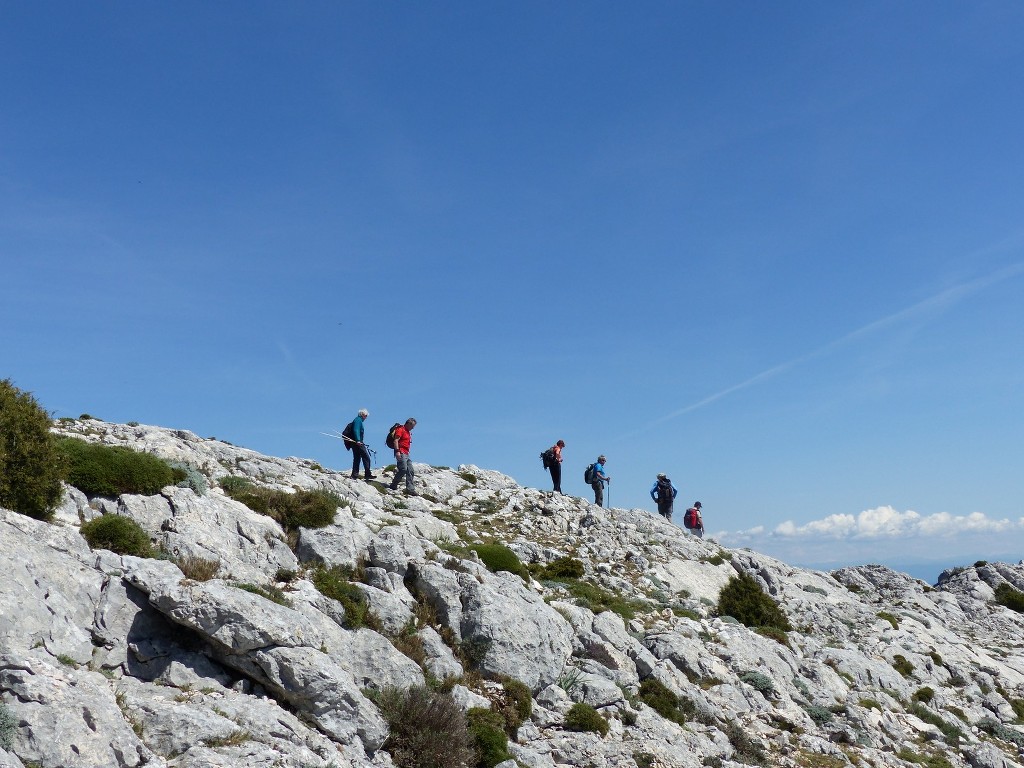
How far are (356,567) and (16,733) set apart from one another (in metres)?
10.3

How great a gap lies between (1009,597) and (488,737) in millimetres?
48051

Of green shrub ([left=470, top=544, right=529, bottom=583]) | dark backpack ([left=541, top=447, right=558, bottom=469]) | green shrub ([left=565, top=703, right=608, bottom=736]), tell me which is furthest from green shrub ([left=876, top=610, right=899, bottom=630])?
green shrub ([left=565, top=703, right=608, bottom=736])

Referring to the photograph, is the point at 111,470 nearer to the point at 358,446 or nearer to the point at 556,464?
the point at 358,446

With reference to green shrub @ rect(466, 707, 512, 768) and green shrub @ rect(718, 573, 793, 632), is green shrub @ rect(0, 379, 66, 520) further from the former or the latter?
green shrub @ rect(718, 573, 793, 632)

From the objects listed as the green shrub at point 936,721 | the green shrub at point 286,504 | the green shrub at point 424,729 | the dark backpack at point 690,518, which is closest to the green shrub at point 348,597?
the green shrub at point 424,729

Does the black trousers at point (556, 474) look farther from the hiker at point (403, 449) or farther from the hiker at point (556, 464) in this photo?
the hiker at point (403, 449)

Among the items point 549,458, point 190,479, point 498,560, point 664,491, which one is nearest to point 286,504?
point 190,479

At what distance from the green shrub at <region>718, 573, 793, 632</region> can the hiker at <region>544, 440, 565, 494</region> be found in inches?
459

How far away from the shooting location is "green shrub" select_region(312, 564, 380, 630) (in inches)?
636

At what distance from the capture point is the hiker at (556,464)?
135ft

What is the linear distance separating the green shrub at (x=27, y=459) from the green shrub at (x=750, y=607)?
26309mm

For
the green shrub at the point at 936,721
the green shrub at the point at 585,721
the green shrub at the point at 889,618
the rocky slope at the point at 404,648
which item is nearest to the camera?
the rocky slope at the point at 404,648

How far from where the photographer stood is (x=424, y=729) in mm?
13828

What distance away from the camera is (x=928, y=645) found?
3347cm
